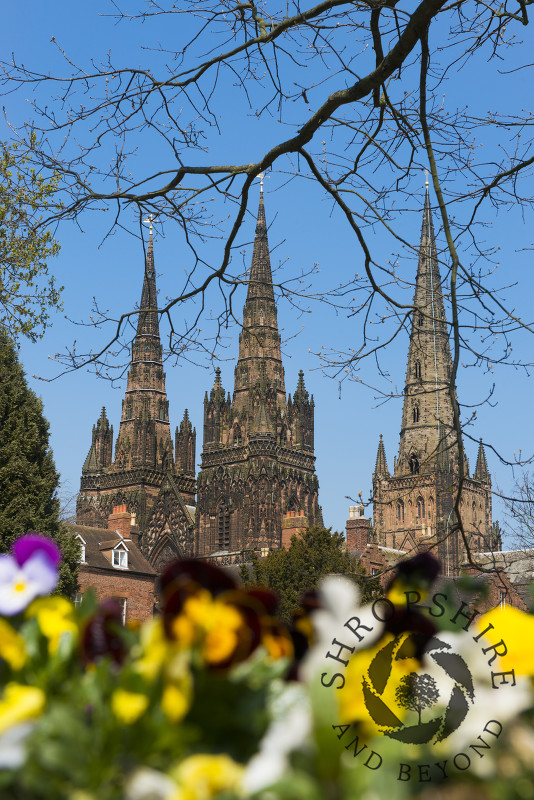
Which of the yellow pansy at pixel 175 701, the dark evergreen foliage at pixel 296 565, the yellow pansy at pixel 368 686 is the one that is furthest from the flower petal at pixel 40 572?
the dark evergreen foliage at pixel 296 565

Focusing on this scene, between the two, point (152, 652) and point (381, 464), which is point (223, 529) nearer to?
point (381, 464)

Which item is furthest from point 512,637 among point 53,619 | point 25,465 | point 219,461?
point 219,461

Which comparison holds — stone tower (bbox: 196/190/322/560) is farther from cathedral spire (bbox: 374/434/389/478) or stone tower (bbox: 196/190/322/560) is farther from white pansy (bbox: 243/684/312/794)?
white pansy (bbox: 243/684/312/794)

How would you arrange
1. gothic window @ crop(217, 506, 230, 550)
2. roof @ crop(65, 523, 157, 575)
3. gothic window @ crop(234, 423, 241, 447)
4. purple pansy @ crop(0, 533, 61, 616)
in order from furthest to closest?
gothic window @ crop(234, 423, 241, 447) < gothic window @ crop(217, 506, 230, 550) < roof @ crop(65, 523, 157, 575) < purple pansy @ crop(0, 533, 61, 616)

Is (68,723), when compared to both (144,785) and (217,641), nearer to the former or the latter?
(144,785)

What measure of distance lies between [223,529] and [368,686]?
84645 millimetres

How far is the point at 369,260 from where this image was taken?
7.71m

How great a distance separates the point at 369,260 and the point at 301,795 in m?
6.79

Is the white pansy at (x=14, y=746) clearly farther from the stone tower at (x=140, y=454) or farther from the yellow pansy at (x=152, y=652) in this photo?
the stone tower at (x=140, y=454)

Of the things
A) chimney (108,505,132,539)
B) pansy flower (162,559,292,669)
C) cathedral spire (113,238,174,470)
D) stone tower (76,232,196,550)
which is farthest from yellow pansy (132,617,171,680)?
cathedral spire (113,238,174,470)

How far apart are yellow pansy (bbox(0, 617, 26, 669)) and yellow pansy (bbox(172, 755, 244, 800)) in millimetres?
408

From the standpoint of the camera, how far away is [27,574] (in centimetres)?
177

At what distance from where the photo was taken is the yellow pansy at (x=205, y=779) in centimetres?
122

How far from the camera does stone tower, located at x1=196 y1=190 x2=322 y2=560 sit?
8338cm
